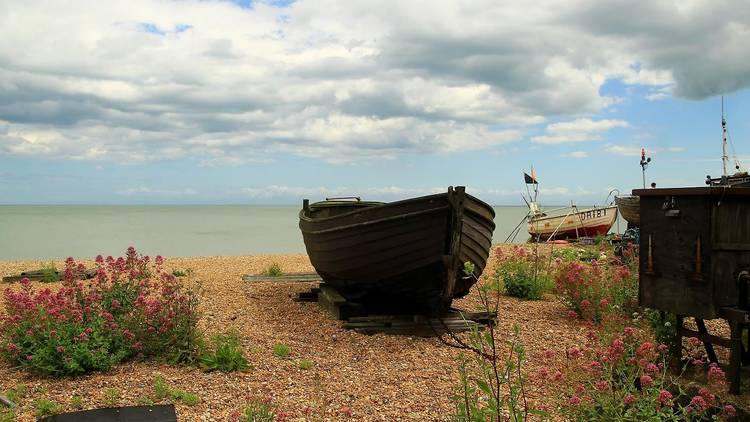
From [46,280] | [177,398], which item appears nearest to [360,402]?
[177,398]

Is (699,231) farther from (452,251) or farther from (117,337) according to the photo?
(117,337)

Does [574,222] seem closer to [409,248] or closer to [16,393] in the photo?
[409,248]

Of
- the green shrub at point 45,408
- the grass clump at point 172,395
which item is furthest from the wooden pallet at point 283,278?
the green shrub at point 45,408

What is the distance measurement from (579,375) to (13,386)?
198 inches

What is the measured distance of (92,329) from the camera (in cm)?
666

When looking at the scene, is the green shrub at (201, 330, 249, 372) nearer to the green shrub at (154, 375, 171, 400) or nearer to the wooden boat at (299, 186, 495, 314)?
the green shrub at (154, 375, 171, 400)

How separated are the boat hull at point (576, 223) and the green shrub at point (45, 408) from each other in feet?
74.1

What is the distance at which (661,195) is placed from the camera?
223 inches

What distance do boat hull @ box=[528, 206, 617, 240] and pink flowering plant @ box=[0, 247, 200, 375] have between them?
2098 cm

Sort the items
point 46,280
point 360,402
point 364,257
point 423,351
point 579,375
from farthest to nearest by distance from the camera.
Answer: point 46,280
point 364,257
point 423,351
point 360,402
point 579,375

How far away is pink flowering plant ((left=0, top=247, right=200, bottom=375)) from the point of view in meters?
6.45

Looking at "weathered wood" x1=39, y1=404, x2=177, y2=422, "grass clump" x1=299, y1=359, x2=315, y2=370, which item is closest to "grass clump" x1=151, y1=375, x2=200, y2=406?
"weathered wood" x1=39, y1=404, x2=177, y2=422

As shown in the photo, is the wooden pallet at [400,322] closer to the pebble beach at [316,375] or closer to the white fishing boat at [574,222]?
the pebble beach at [316,375]

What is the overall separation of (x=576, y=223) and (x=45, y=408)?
2360cm
